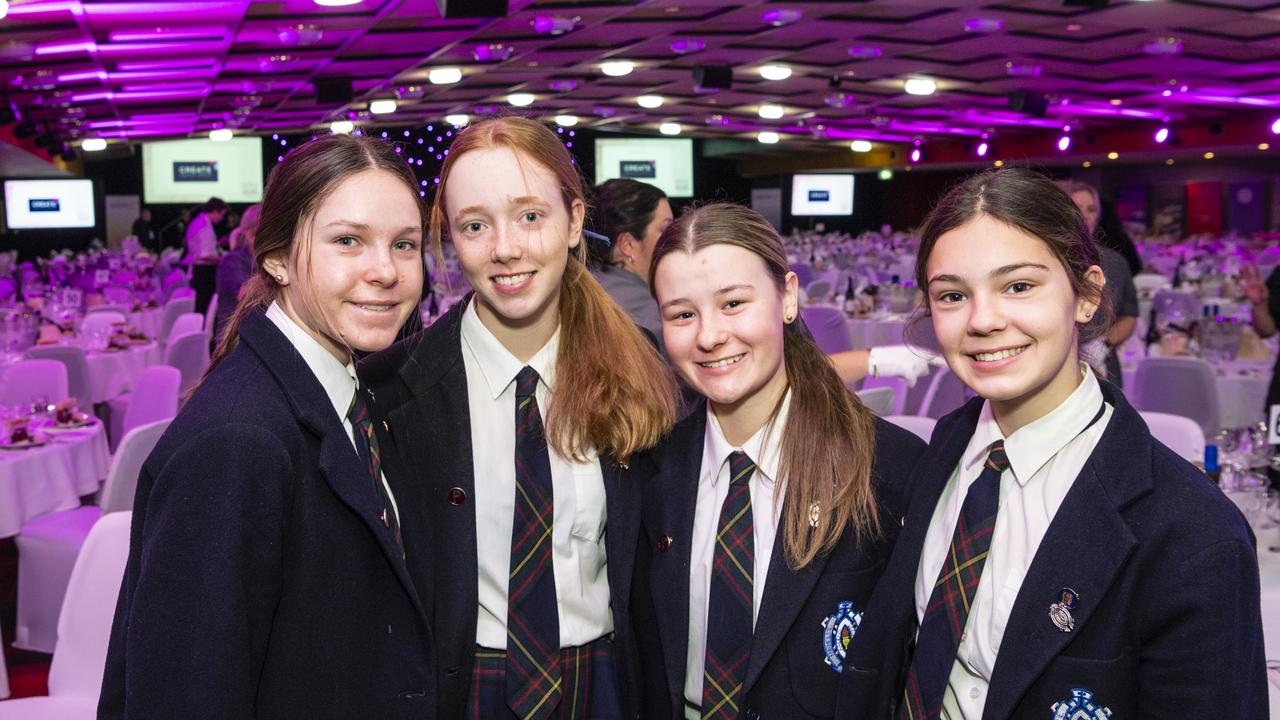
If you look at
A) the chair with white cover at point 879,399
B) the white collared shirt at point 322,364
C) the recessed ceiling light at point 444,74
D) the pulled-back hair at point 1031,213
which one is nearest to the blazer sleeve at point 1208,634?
the pulled-back hair at point 1031,213

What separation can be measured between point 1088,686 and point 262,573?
42.0 inches

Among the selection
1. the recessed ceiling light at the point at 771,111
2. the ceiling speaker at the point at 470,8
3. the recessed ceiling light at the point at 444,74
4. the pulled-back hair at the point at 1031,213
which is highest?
the recessed ceiling light at the point at 771,111

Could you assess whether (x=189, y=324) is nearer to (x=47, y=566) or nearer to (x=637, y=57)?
(x=47, y=566)

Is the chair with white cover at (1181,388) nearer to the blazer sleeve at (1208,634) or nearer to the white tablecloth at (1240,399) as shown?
the white tablecloth at (1240,399)

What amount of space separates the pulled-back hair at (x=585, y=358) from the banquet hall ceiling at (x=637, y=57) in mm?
4268

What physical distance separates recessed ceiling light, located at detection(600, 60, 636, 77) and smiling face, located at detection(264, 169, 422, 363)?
10643 millimetres

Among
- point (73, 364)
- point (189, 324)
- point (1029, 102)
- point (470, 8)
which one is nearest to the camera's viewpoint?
point (73, 364)

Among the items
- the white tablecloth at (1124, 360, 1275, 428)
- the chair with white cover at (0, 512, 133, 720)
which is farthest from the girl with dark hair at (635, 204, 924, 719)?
the white tablecloth at (1124, 360, 1275, 428)

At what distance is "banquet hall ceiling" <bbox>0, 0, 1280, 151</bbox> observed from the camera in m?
8.95

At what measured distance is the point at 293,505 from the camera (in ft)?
4.52

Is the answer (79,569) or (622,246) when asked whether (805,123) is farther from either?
(79,569)

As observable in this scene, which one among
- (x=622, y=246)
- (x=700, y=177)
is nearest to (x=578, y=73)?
(x=622, y=246)

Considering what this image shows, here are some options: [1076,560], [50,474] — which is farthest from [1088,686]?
[50,474]

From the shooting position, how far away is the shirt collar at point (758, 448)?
1.78m
